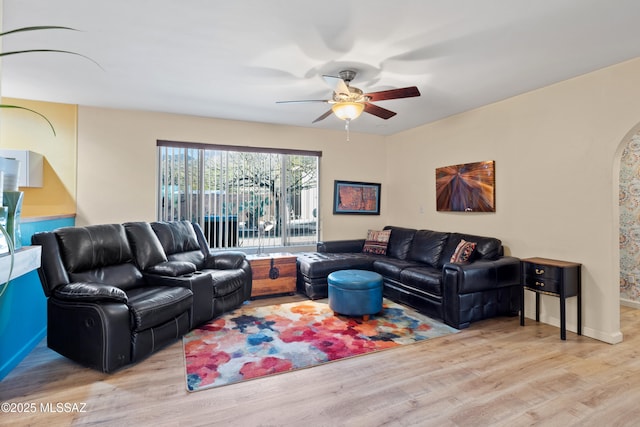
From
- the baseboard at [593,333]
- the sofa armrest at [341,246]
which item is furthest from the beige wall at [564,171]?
the sofa armrest at [341,246]

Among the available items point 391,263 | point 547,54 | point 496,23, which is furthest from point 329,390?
point 547,54

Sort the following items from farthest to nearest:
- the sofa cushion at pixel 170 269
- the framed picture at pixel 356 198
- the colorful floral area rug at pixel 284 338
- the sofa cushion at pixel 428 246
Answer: the framed picture at pixel 356 198, the sofa cushion at pixel 428 246, the sofa cushion at pixel 170 269, the colorful floral area rug at pixel 284 338

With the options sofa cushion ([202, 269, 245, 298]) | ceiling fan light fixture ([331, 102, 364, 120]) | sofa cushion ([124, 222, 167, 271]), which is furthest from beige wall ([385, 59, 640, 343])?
sofa cushion ([124, 222, 167, 271])

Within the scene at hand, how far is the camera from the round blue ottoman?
3.62m

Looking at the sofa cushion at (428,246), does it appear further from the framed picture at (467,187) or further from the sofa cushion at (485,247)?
the framed picture at (467,187)

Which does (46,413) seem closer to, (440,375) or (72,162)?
(440,375)

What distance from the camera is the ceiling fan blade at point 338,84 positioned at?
2.82m

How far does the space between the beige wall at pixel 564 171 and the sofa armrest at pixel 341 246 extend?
1.58 m

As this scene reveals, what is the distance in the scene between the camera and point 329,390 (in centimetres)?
232

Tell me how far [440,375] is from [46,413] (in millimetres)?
2703

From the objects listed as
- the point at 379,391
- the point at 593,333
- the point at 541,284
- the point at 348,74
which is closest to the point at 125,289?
the point at 379,391

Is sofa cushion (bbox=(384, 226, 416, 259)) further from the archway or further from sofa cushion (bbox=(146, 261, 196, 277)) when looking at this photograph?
sofa cushion (bbox=(146, 261, 196, 277))

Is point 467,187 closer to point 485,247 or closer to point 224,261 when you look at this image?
point 485,247

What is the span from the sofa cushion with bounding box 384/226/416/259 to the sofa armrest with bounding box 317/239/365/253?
1.69 ft
